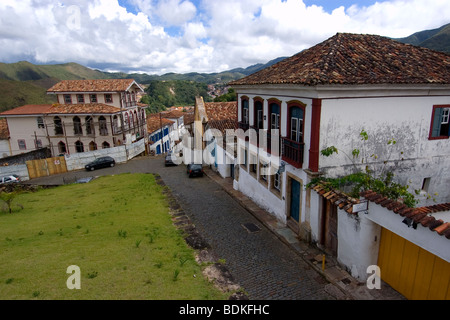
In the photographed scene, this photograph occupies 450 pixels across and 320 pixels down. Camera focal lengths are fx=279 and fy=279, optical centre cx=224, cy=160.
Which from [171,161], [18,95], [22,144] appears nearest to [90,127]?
[22,144]

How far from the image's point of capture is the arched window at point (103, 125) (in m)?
35.7

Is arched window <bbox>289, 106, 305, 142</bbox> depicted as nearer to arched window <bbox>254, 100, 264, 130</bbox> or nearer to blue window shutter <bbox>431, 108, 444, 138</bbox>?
arched window <bbox>254, 100, 264, 130</bbox>

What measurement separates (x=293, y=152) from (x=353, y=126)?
8.11 feet

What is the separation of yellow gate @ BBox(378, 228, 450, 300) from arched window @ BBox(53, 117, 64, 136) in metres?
38.7

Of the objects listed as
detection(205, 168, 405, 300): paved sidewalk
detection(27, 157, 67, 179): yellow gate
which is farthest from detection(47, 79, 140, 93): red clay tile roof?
detection(205, 168, 405, 300): paved sidewalk

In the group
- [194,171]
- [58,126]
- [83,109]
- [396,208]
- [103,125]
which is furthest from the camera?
[58,126]

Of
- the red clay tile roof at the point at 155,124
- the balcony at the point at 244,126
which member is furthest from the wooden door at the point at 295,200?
the red clay tile roof at the point at 155,124

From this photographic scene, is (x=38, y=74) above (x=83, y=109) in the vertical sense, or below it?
above

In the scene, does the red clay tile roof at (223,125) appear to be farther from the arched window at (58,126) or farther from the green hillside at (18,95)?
the green hillside at (18,95)

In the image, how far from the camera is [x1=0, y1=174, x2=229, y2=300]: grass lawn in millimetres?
8062

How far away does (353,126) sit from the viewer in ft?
34.9

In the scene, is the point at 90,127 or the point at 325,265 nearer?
the point at 325,265

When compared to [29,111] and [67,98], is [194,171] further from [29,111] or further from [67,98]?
[29,111]
